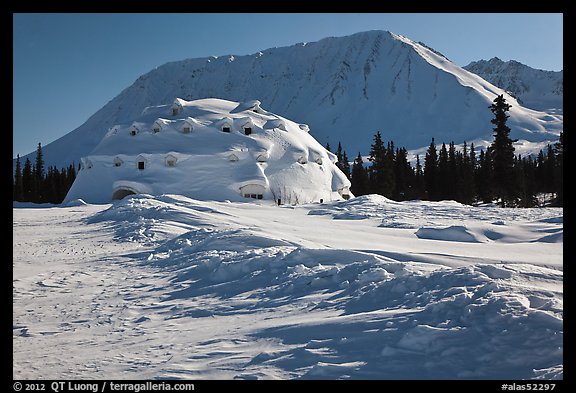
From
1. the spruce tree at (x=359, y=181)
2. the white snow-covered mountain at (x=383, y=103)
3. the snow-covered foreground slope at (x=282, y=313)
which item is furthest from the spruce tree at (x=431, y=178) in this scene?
the white snow-covered mountain at (x=383, y=103)

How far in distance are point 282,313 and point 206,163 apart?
111ft

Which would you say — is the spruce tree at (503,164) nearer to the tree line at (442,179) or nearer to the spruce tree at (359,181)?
the tree line at (442,179)

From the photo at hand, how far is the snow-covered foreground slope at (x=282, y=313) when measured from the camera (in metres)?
3.81

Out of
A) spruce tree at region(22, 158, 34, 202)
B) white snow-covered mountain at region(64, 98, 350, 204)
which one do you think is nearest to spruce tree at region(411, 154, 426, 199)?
white snow-covered mountain at region(64, 98, 350, 204)

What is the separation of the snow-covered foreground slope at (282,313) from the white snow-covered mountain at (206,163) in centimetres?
2620

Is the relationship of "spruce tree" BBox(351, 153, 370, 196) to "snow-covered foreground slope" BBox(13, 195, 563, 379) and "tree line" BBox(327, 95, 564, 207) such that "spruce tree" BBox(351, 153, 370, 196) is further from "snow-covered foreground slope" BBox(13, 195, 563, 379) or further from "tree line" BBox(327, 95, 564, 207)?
"snow-covered foreground slope" BBox(13, 195, 563, 379)

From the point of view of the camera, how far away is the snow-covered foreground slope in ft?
12.5

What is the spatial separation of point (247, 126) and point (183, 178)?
33.8ft

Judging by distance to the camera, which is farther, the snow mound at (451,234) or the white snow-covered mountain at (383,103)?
the white snow-covered mountain at (383,103)

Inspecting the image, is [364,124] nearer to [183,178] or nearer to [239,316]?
[183,178]

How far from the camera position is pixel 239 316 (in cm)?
571
